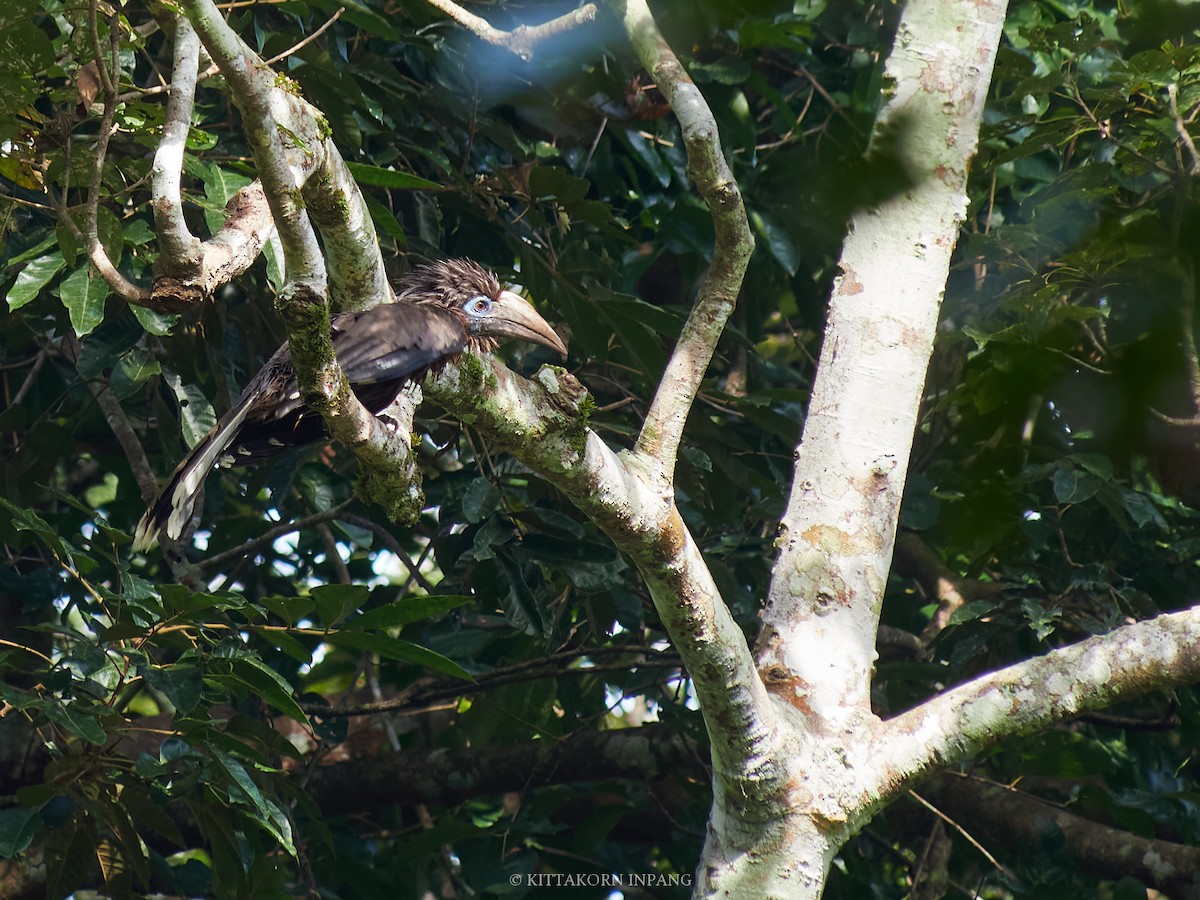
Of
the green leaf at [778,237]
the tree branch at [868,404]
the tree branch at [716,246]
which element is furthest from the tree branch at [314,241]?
the green leaf at [778,237]

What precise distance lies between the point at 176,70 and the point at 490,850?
2832 millimetres

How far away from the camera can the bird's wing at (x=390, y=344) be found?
9.64 feet

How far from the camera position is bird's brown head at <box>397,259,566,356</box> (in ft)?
12.8

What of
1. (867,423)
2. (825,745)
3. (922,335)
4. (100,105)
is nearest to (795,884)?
(825,745)

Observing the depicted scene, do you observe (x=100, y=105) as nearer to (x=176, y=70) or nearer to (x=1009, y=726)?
(x=176, y=70)

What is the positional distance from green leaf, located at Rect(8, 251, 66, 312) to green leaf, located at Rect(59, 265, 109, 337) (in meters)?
0.05

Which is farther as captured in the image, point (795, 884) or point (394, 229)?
point (394, 229)

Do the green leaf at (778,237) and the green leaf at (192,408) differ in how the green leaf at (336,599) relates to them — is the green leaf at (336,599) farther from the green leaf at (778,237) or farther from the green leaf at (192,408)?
the green leaf at (778,237)

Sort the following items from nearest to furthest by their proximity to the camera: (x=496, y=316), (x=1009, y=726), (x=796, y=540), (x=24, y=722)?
(x=1009, y=726), (x=796, y=540), (x=496, y=316), (x=24, y=722)

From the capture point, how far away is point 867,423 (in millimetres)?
3096

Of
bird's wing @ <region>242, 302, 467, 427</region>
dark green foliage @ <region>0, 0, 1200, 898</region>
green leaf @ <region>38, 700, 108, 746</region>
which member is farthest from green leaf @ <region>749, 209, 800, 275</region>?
green leaf @ <region>38, 700, 108, 746</region>

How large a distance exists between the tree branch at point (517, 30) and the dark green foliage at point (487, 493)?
19 cm

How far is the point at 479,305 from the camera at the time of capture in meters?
3.97

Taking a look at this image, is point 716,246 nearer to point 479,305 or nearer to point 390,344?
point 390,344
